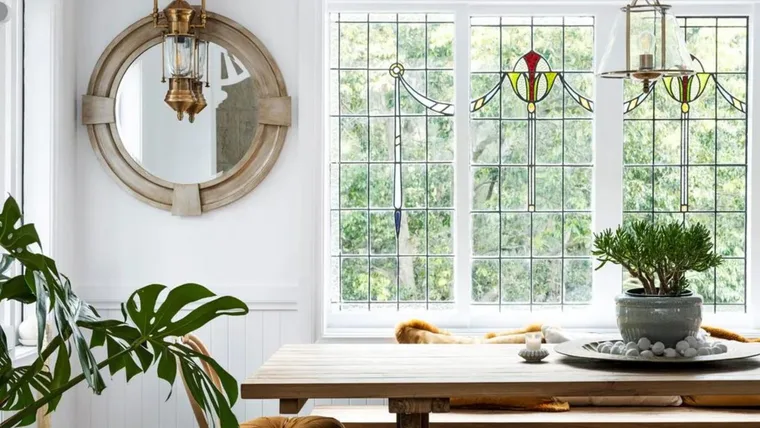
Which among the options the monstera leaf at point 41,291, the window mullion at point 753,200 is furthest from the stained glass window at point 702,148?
the monstera leaf at point 41,291

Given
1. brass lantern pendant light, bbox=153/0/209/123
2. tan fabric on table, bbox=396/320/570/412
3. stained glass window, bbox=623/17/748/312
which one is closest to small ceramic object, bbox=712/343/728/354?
tan fabric on table, bbox=396/320/570/412

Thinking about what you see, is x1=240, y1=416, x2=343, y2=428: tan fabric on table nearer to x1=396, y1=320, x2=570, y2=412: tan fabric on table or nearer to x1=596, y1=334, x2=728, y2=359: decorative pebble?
x1=396, y1=320, x2=570, y2=412: tan fabric on table

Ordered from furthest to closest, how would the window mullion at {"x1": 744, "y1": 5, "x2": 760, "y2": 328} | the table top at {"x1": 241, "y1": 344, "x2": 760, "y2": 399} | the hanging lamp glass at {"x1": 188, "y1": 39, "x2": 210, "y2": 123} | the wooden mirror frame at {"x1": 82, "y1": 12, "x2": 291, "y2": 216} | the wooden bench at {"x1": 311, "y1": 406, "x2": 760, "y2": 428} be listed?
1. the window mullion at {"x1": 744, "y1": 5, "x2": 760, "y2": 328}
2. the wooden mirror frame at {"x1": 82, "y1": 12, "x2": 291, "y2": 216}
3. the hanging lamp glass at {"x1": 188, "y1": 39, "x2": 210, "y2": 123}
4. the wooden bench at {"x1": 311, "y1": 406, "x2": 760, "y2": 428}
5. the table top at {"x1": 241, "y1": 344, "x2": 760, "y2": 399}

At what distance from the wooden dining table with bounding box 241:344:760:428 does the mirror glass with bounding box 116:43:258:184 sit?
5.30 ft

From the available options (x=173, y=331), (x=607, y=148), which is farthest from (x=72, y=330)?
(x=607, y=148)

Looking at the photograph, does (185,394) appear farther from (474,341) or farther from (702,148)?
(702,148)

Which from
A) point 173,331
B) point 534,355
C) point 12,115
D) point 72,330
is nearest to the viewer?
point 72,330

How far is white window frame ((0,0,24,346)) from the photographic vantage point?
156 inches

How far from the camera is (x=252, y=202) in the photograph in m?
4.52

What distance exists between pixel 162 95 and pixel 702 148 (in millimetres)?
2570

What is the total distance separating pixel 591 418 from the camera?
3.75 metres

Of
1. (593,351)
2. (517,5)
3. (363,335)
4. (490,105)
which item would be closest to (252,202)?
(363,335)

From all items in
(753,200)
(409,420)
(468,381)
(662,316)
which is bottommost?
(409,420)

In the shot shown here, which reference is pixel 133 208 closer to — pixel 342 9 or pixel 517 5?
pixel 342 9
